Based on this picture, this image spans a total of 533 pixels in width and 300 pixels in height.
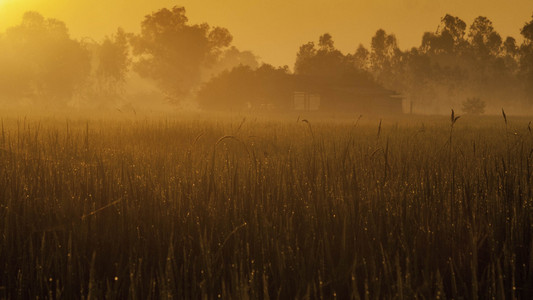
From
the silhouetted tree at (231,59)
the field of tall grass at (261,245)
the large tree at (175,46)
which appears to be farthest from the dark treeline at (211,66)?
the field of tall grass at (261,245)

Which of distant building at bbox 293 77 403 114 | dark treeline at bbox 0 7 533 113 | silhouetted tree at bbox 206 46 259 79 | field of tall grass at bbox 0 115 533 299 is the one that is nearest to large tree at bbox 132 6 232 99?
dark treeline at bbox 0 7 533 113

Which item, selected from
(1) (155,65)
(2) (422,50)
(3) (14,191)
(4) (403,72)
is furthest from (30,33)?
(2) (422,50)

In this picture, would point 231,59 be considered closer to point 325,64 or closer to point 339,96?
point 325,64

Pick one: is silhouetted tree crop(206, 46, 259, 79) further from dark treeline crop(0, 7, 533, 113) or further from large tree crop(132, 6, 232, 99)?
large tree crop(132, 6, 232, 99)

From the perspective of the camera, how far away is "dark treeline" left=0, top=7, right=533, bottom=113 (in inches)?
2012

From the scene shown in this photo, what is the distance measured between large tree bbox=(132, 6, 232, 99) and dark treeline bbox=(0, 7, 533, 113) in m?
0.14

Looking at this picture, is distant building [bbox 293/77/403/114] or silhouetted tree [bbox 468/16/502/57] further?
silhouetted tree [bbox 468/16/502/57]

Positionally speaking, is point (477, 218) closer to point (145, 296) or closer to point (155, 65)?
point (145, 296)

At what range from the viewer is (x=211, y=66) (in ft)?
225

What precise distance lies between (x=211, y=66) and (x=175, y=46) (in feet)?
22.4

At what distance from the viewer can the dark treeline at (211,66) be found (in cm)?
5109

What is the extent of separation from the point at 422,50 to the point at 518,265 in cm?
10325

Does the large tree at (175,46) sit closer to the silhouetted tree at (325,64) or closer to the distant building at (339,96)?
the silhouetted tree at (325,64)

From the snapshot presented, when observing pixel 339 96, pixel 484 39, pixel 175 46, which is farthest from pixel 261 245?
pixel 484 39
